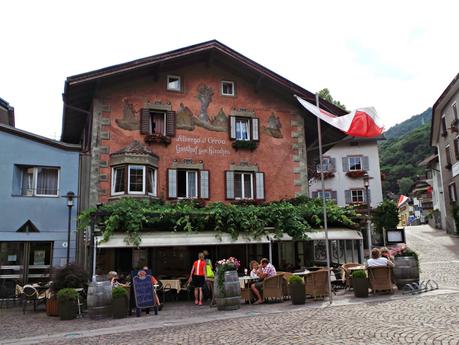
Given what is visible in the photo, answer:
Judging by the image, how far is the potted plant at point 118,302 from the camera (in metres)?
11.3

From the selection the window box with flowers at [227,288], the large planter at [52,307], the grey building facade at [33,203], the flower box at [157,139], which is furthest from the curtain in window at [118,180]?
the window box with flowers at [227,288]

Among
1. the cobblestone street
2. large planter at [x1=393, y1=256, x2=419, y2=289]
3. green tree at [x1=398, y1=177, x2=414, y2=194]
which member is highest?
green tree at [x1=398, y1=177, x2=414, y2=194]

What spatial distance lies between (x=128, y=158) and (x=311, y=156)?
465 inches

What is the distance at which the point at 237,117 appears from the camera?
758 inches

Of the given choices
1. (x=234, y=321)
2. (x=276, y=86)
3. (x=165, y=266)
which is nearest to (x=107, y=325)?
(x=234, y=321)

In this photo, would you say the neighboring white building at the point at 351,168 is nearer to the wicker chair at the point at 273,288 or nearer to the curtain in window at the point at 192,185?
the curtain in window at the point at 192,185

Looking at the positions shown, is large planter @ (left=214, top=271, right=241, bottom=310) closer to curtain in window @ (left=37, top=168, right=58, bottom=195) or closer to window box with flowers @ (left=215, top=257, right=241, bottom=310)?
window box with flowers @ (left=215, top=257, right=241, bottom=310)

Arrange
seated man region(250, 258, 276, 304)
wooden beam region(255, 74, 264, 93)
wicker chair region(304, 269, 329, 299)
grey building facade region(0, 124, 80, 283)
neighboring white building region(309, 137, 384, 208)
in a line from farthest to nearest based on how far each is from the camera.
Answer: neighboring white building region(309, 137, 384, 208), wooden beam region(255, 74, 264, 93), grey building facade region(0, 124, 80, 283), seated man region(250, 258, 276, 304), wicker chair region(304, 269, 329, 299)

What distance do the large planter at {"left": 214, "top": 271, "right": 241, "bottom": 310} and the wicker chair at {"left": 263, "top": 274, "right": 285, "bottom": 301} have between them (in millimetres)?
1107

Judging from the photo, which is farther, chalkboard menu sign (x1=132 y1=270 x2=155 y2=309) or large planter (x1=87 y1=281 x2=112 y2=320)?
chalkboard menu sign (x1=132 y1=270 x2=155 y2=309)

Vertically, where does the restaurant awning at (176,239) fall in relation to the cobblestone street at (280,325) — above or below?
above

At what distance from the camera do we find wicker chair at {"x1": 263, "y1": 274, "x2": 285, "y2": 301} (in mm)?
12750

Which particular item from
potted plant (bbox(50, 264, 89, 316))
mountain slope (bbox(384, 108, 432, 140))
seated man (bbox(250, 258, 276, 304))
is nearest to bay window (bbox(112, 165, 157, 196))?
potted plant (bbox(50, 264, 89, 316))

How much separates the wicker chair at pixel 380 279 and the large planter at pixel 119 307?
6796 mm
